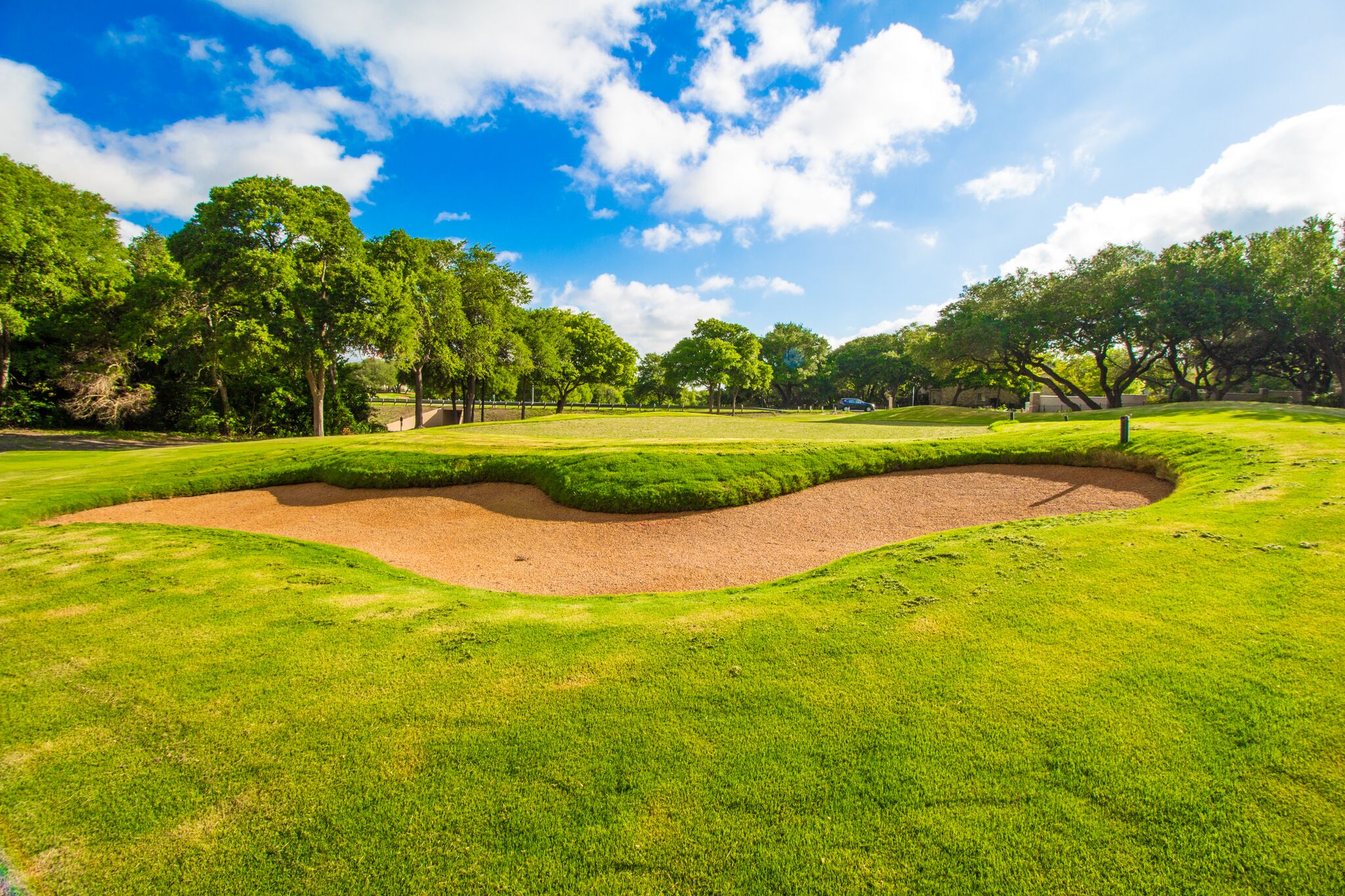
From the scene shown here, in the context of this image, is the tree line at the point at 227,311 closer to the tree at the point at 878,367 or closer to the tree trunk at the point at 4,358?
the tree trunk at the point at 4,358

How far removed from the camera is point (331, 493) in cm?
1329

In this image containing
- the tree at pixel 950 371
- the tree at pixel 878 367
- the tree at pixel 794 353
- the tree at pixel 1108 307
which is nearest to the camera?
the tree at pixel 1108 307

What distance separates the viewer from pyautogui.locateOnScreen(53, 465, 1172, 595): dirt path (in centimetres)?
845

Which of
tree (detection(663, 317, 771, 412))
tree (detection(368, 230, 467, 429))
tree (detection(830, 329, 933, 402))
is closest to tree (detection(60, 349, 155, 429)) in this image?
tree (detection(368, 230, 467, 429))

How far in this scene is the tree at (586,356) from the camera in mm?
52750

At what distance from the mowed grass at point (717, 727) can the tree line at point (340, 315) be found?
23270mm

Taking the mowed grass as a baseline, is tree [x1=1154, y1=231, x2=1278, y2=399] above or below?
above

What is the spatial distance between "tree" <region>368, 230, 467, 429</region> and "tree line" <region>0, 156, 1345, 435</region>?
0.13m

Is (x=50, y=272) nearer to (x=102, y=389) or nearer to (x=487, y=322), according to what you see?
(x=102, y=389)

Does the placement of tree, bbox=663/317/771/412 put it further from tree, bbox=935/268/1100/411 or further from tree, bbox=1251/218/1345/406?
tree, bbox=1251/218/1345/406

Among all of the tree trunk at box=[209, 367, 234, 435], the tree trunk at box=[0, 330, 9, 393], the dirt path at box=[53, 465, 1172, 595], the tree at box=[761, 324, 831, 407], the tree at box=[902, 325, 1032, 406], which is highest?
the tree at box=[761, 324, 831, 407]

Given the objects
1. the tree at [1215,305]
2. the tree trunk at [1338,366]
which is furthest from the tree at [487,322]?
the tree trunk at [1338,366]

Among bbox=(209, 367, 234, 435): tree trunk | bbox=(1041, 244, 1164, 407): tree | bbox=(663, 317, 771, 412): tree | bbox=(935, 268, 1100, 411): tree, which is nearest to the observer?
bbox=(209, 367, 234, 435): tree trunk

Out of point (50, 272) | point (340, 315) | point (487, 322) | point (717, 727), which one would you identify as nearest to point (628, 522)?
point (717, 727)
